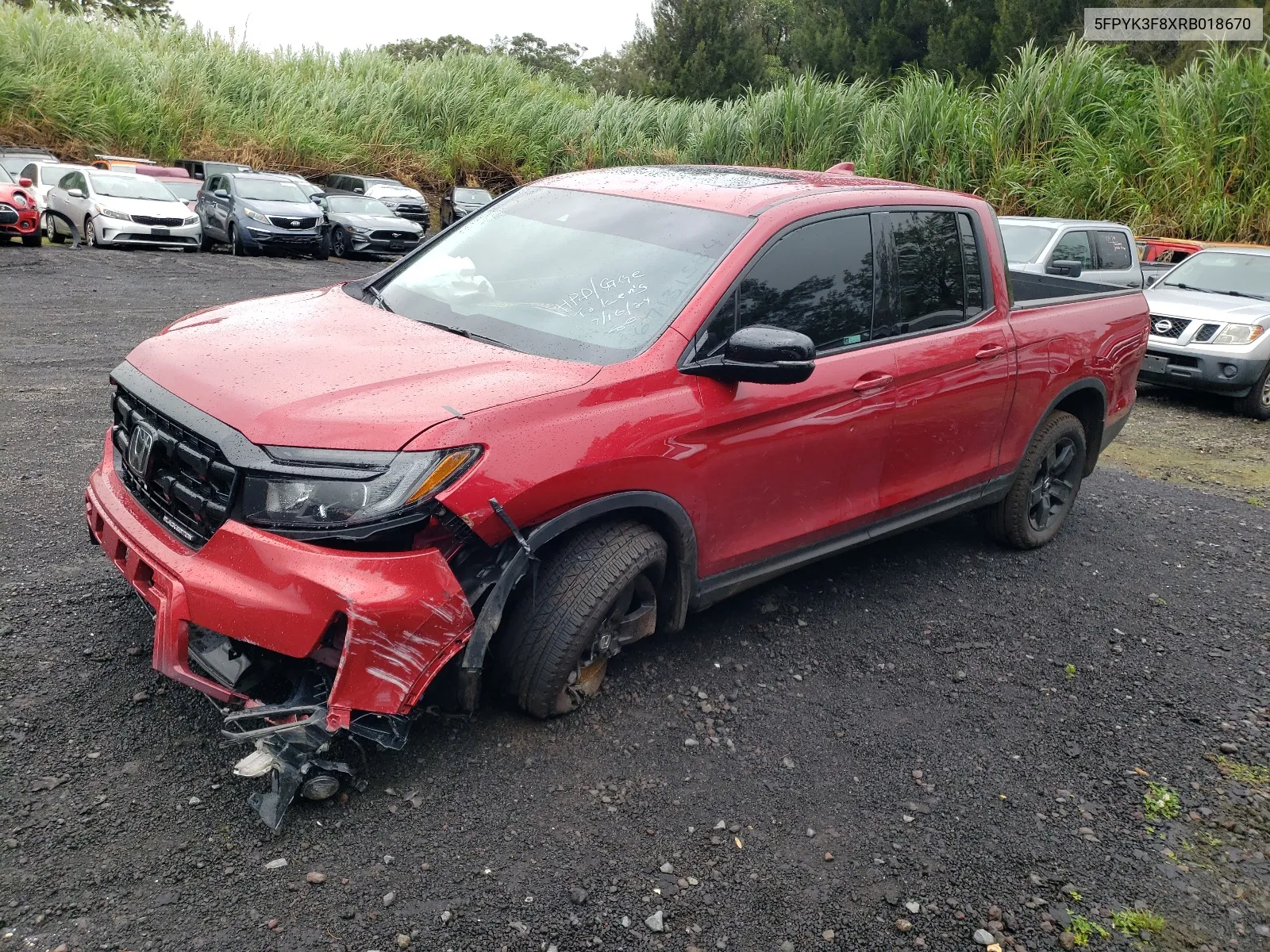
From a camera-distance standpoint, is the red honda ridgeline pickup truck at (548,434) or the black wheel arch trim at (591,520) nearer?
the red honda ridgeline pickup truck at (548,434)

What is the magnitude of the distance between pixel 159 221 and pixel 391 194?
8.15 metres

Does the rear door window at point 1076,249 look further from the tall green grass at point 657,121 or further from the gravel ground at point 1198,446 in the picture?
the tall green grass at point 657,121

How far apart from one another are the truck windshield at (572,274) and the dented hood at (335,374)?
16cm

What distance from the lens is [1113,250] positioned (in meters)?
→ 12.1

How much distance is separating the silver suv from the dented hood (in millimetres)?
8140

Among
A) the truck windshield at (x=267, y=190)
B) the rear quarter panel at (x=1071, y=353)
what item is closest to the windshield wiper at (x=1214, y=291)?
the rear quarter panel at (x=1071, y=353)

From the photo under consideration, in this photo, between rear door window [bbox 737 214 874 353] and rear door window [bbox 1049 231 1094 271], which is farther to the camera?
rear door window [bbox 1049 231 1094 271]

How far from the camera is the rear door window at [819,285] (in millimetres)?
3924

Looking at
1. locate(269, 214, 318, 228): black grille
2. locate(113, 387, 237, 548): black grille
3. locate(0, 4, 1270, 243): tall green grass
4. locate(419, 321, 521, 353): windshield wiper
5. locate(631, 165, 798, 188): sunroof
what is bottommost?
locate(269, 214, 318, 228): black grille

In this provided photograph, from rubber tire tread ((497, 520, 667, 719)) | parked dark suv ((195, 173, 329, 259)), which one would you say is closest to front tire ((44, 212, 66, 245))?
parked dark suv ((195, 173, 329, 259))

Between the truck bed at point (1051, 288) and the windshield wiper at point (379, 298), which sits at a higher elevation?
the truck bed at point (1051, 288)

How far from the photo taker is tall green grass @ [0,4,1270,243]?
1773 centimetres

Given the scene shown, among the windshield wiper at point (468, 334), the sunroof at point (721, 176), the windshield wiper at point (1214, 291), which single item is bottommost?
the windshield wiper at point (468, 334)

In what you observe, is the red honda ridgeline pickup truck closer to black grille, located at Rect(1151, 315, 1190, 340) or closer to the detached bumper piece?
the detached bumper piece
